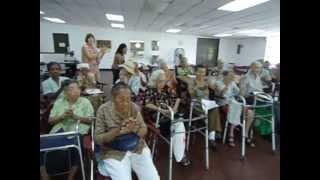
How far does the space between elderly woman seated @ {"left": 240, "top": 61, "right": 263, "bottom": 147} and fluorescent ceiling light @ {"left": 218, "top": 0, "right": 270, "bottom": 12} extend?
3.02 feet

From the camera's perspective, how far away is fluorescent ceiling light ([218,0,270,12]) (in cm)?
330

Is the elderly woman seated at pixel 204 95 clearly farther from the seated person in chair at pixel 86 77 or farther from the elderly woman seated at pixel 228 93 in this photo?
the seated person in chair at pixel 86 77

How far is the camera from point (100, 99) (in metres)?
2.48

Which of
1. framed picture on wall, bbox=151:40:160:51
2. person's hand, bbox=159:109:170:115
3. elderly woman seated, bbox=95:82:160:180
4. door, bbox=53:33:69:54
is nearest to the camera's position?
elderly woman seated, bbox=95:82:160:180

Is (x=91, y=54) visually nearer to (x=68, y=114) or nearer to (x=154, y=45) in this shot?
(x=68, y=114)

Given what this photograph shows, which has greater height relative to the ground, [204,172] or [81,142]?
[81,142]

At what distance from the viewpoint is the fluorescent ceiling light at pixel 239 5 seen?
3305 mm

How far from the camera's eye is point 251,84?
308 centimetres

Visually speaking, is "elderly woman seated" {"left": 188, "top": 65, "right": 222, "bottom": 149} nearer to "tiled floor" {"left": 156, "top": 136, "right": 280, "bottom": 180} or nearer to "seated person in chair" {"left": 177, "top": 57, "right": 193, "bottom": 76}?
"tiled floor" {"left": 156, "top": 136, "right": 280, "bottom": 180}

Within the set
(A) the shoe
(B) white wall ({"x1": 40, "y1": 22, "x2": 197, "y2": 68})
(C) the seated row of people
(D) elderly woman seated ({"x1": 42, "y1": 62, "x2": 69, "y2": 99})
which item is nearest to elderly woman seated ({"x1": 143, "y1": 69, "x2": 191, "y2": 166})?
(C) the seated row of people
